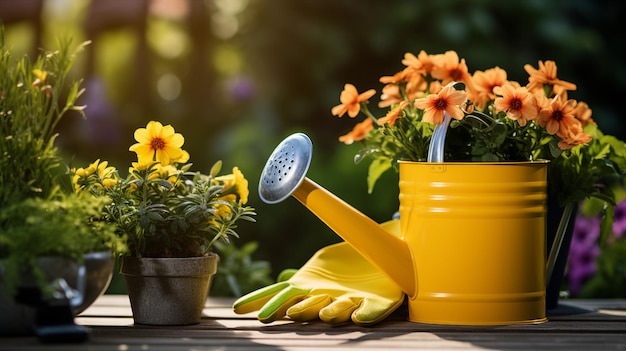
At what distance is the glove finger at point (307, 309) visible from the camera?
1.84 metres

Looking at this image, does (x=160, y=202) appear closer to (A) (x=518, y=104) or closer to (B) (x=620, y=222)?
(A) (x=518, y=104)

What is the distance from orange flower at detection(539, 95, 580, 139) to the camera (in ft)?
6.00

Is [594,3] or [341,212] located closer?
[341,212]

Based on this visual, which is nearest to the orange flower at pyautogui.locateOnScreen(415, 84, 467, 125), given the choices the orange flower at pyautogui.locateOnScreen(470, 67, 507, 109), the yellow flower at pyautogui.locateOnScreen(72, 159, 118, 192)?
the orange flower at pyautogui.locateOnScreen(470, 67, 507, 109)

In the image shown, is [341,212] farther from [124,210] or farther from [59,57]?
[59,57]

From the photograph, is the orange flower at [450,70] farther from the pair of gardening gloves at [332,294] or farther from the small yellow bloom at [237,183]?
the small yellow bloom at [237,183]

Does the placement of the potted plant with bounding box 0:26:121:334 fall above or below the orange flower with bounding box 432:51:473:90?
below

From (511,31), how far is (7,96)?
493 cm

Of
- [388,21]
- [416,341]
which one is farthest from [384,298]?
[388,21]

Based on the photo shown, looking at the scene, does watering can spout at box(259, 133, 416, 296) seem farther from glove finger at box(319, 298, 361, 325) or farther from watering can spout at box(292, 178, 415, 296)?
glove finger at box(319, 298, 361, 325)

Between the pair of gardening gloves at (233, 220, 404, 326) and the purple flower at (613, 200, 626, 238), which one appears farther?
the purple flower at (613, 200, 626, 238)

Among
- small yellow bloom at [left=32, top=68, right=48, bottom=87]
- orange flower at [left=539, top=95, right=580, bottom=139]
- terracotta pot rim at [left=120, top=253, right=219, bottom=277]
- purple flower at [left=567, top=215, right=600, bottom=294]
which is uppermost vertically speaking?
small yellow bloom at [left=32, top=68, right=48, bottom=87]

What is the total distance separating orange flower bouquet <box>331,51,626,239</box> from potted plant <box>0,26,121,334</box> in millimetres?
634

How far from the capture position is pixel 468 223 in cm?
181
